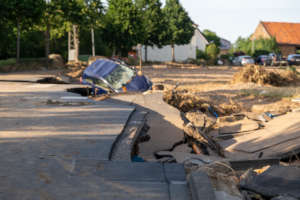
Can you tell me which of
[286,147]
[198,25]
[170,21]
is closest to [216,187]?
[286,147]

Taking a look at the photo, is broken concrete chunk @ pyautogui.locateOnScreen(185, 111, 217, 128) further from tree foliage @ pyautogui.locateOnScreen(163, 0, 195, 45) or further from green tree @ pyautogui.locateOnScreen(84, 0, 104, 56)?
tree foliage @ pyautogui.locateOnScreen(163, 0, 195, 45)

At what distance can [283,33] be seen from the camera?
203 ft

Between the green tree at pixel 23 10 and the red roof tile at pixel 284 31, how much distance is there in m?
44.0

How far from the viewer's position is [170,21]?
149ft

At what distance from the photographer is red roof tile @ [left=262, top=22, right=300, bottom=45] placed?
59.7 m

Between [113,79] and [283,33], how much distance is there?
187 feet

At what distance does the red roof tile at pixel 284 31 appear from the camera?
59719mm

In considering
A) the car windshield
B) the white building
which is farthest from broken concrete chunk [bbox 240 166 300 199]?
the white building

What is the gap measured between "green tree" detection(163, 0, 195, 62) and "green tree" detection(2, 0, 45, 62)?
19.9 m

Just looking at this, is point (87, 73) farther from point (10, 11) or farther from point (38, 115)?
point (10, 11)

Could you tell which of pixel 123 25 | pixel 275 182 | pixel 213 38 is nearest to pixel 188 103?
pixel 275 182

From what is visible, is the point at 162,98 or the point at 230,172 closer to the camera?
the point at 230,172

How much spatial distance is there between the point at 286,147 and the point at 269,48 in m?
52.4

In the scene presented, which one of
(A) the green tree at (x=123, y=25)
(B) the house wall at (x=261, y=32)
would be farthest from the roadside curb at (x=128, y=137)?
(B) the house wall at (x=261, y=32)
